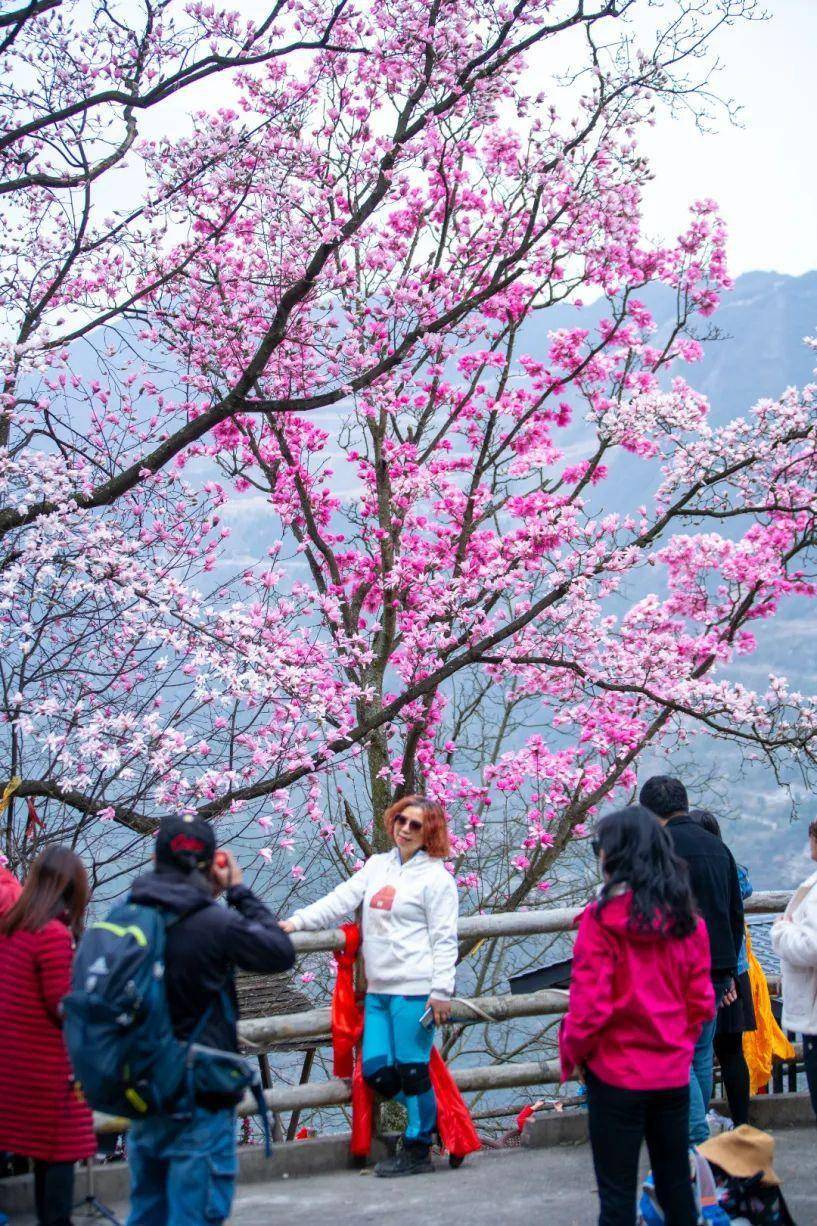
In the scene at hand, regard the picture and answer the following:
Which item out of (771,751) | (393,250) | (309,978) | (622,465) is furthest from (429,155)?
(622,465)

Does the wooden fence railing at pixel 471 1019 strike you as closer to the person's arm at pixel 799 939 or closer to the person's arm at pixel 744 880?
the person's arm at pixel 744 880

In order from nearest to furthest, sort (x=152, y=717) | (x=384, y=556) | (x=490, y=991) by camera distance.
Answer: (x=152, y=717) < (x=384, y=556) < (x=490, y=991)

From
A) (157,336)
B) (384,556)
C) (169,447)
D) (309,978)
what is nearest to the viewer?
(169,447)

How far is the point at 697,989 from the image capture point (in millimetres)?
4184

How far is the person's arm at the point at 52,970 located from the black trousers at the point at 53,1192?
1.64 ft

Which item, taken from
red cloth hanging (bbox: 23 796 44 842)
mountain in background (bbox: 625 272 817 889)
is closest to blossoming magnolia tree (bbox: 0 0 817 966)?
red cloth hanging (bbox: 23 796 44 842)

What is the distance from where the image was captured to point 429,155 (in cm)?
1109

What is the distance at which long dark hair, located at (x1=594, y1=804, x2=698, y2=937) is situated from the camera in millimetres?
3992

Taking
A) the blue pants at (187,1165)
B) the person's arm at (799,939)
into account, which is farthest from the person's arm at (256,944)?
the person's arm at (799,939)

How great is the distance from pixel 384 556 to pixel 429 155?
161 inches

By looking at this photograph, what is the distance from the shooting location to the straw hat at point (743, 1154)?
4797 millimetres

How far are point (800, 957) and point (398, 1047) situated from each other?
1869mm

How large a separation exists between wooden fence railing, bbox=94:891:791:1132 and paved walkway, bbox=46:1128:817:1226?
35 cm

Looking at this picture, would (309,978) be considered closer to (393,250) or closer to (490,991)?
(490,991)
